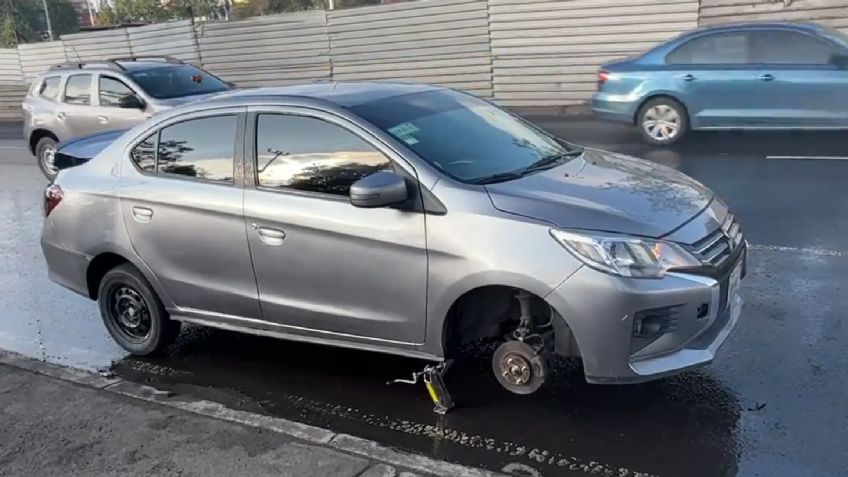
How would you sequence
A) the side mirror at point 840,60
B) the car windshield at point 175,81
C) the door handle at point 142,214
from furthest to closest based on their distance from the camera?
the car windshield at point 175,81, the side mirror at point 840,60, the door handle at point 142,214

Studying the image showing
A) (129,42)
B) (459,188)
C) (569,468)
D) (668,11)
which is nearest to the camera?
(569,468)

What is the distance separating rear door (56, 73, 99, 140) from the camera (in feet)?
39.4

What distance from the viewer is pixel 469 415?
439 cm

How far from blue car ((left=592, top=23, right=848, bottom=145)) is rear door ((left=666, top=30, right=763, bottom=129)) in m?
0.01

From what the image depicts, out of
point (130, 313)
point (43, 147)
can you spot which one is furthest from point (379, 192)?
point (43, 147)

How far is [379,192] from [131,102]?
8342 mm

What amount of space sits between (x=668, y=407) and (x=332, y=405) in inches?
72.1

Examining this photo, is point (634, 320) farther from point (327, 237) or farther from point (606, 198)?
point (327, 237)

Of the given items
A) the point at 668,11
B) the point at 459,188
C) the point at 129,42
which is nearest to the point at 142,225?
the point at 459,188

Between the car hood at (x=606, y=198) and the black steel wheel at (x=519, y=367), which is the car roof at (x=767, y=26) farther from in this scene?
the black steel wheel at (x=519, y=367)

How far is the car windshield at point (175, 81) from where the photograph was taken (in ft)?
37.9

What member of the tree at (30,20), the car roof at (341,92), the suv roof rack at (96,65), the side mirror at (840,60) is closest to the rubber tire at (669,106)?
the side mirror at (840,60)

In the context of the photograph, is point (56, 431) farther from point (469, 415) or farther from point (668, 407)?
point (668, 407)

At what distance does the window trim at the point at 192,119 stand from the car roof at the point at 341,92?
0.13 meters
